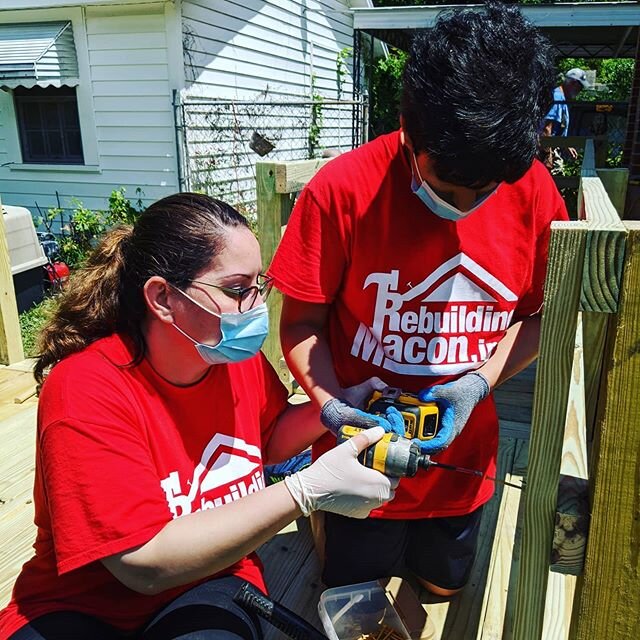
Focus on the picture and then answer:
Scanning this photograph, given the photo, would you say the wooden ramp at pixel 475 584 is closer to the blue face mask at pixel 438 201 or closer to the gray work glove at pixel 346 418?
the gray work glove at pixel 346 418

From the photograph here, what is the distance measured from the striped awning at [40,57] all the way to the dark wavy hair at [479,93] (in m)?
7.34

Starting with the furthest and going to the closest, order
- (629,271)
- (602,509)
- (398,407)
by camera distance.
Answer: (398,407) < (602,509) < (629,271)

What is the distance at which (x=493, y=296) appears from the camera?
77.0 inches

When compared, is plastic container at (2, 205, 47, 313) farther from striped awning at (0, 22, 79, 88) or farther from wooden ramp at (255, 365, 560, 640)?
wooden ramp at (255, 365, 560, 640)

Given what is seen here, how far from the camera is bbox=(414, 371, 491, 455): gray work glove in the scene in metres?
1.80

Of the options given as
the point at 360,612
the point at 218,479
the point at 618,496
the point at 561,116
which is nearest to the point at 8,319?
the point at 218,479

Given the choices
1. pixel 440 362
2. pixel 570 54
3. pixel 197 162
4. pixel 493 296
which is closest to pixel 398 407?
pixel 440 362

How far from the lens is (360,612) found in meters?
2.16

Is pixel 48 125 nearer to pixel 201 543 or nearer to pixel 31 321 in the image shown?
pixel 31 321

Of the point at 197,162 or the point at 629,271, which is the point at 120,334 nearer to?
the point at 629,271

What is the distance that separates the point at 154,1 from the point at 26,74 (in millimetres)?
1814

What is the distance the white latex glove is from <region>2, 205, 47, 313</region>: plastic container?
189 inches

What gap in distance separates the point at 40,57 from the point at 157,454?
739 centimetres

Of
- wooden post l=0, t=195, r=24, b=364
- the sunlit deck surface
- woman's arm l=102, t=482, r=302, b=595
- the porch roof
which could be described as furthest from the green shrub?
woman's arm l=102, t=482, r=302, b=595
